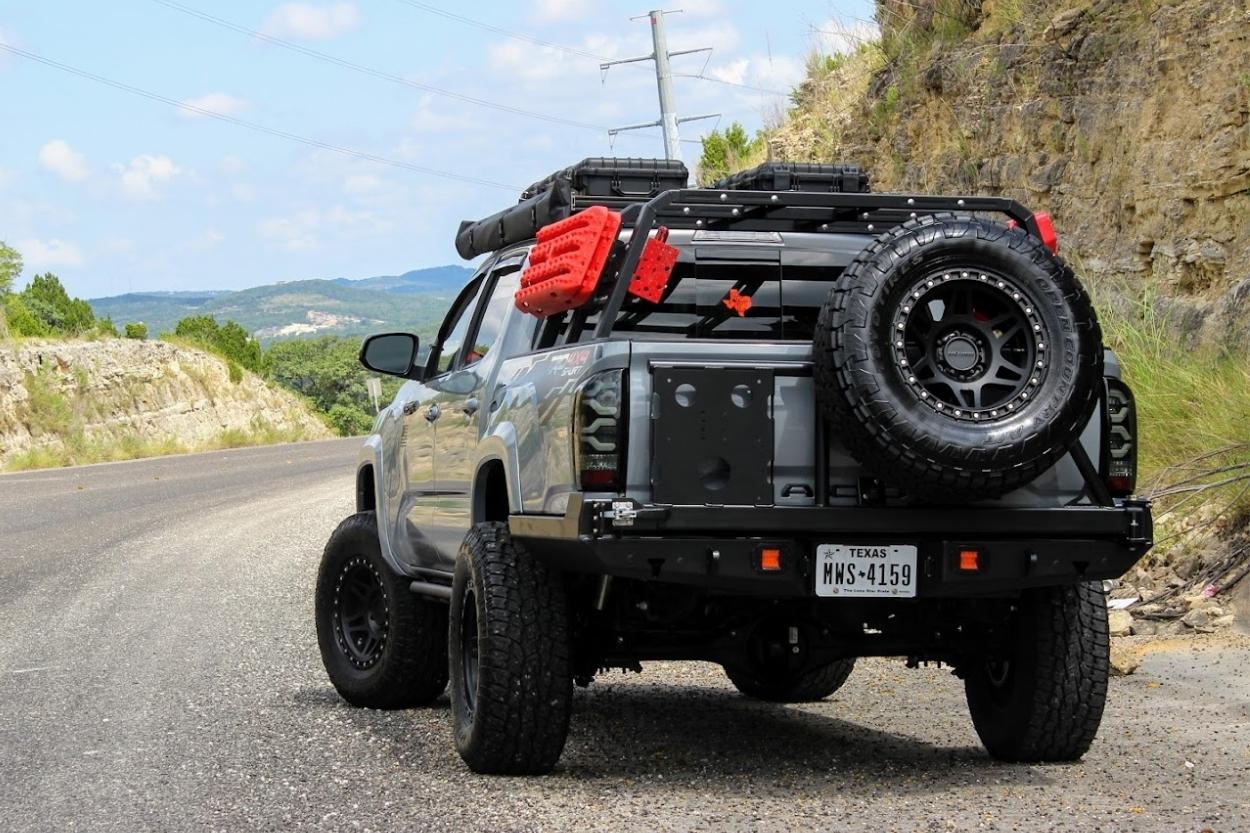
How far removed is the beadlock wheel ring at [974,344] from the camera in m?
5.70

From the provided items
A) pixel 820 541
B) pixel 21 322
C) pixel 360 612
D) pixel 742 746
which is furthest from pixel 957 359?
pixel 21 322

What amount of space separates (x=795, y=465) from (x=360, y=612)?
333 centimetres

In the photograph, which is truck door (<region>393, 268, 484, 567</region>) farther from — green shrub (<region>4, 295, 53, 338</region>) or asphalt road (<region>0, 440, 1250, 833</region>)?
green shrub (<region>4, 295, 53, 338</region>)

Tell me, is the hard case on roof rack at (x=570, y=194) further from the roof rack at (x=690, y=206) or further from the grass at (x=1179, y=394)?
the grass at (x=1179, y=394)

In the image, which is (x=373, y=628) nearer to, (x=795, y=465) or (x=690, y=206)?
(x=690, y=206)

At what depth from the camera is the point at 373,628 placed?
841cm

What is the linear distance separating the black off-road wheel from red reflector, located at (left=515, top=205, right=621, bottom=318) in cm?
195

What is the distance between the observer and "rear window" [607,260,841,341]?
6.66 m

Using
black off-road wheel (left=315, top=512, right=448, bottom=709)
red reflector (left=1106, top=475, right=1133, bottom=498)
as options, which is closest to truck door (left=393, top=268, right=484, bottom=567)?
black off-road wheel (left=315, top=512, right=448, bottom=709)

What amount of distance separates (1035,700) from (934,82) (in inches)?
612

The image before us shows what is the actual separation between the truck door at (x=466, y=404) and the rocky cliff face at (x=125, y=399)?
30.0m

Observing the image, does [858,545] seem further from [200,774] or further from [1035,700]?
[200,774]

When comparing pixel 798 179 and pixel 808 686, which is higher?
pixel 798 179

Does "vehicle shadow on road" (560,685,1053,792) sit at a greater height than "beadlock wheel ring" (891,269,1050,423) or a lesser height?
lesser
